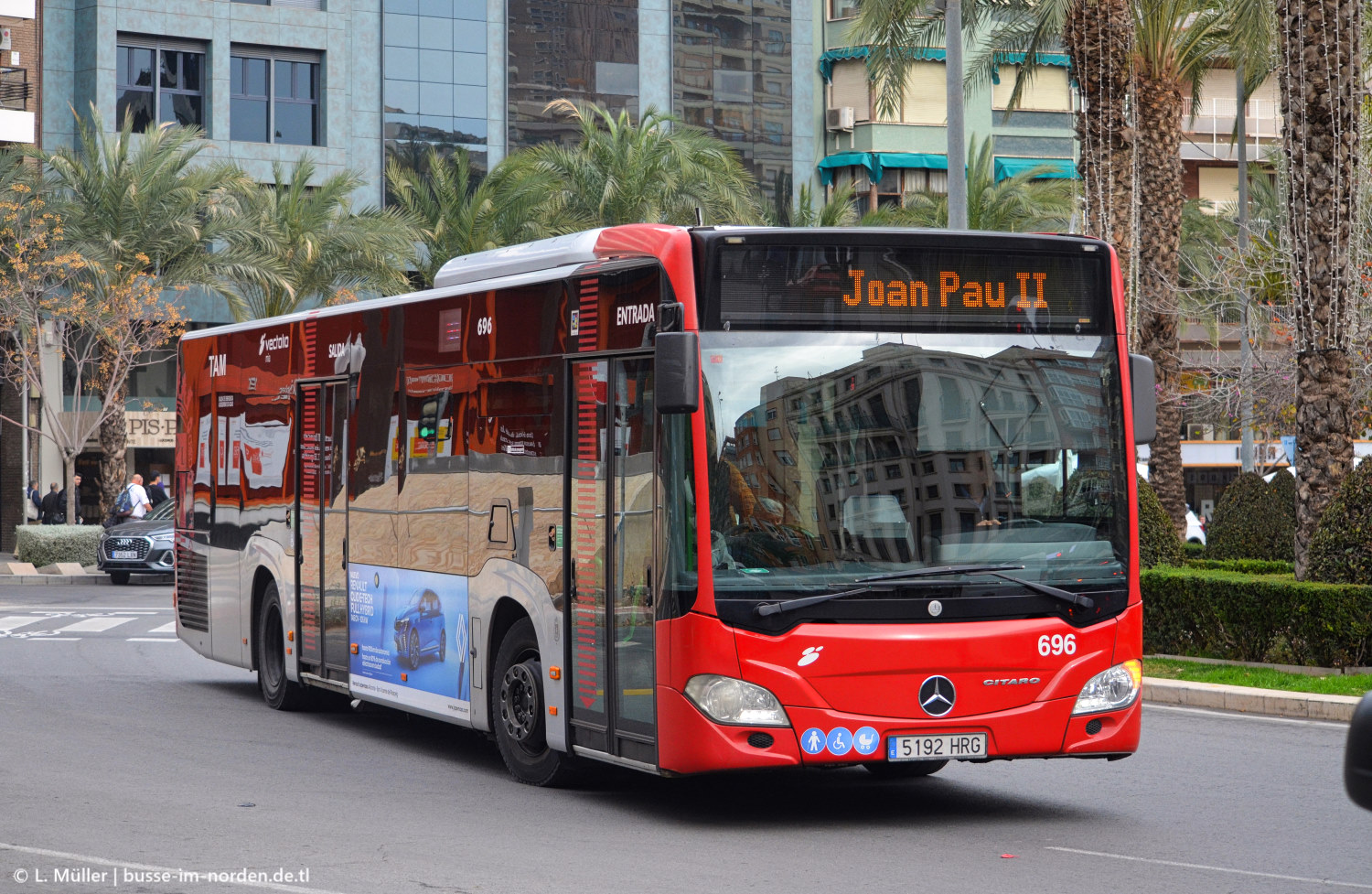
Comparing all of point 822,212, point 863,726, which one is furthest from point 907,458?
point 822,212

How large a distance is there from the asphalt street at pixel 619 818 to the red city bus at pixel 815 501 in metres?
0.46

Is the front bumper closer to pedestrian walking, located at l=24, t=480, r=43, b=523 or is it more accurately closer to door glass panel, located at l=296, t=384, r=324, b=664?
door glass panel, located at l=296, t=384, r=324, b=664

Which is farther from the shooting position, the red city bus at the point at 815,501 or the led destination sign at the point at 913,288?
the led destination sign at the point at 913,288

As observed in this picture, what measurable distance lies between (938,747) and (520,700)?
2588 millimetres

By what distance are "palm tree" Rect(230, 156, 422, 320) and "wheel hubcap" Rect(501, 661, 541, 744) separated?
30.2 m

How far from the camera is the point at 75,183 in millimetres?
37688

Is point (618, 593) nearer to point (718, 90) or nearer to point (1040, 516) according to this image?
point (1040, 516)

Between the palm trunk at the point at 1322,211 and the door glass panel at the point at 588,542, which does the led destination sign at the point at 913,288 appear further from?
the palm trunk at the point at 1322,211

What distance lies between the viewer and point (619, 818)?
357 inches

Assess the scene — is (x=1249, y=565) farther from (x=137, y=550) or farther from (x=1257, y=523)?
(x=137, y=550)

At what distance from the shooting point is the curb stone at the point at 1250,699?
13.5m

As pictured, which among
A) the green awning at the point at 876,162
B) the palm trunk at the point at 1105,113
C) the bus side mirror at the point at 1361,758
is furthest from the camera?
the green awning at the point at 876,162

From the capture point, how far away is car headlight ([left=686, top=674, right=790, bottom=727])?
837cm

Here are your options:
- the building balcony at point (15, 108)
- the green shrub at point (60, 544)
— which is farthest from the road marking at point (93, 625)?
the building balcony at point (15, 108)
